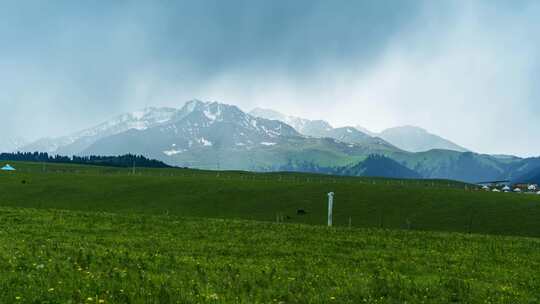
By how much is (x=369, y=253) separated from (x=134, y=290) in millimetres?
16738

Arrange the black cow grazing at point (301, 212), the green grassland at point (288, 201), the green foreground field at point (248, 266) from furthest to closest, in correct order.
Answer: the black cow grazing at point (301, 212) < the green grassland at point (288, 201) < the green foreground field at point (248, 266)

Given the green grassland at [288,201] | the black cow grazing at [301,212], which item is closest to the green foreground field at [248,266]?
the green grassland at [288,201]

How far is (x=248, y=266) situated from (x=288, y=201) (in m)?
95.4

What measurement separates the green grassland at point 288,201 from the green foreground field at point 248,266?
60.9 m

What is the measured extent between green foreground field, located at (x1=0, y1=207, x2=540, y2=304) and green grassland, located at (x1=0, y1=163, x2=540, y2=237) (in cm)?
6089

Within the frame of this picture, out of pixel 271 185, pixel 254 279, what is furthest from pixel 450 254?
pixel 271 185

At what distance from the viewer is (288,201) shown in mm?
119062

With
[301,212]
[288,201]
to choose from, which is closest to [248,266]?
[301,212]

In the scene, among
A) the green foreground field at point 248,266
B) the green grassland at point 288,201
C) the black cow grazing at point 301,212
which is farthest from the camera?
the black cow grazing at point 301,212

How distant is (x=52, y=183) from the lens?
13588 centimetres

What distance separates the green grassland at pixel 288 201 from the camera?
99.6 meters

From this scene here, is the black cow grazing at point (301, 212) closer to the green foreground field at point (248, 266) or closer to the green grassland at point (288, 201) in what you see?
the green grassland at point (288, 201)

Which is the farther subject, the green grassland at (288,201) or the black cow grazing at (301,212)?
the black cow grazing at (301,212)

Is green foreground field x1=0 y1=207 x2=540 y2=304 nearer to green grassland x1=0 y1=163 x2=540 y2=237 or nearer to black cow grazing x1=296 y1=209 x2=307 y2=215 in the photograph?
green grassland x1=0 y1=163 x2=540 y2=237
